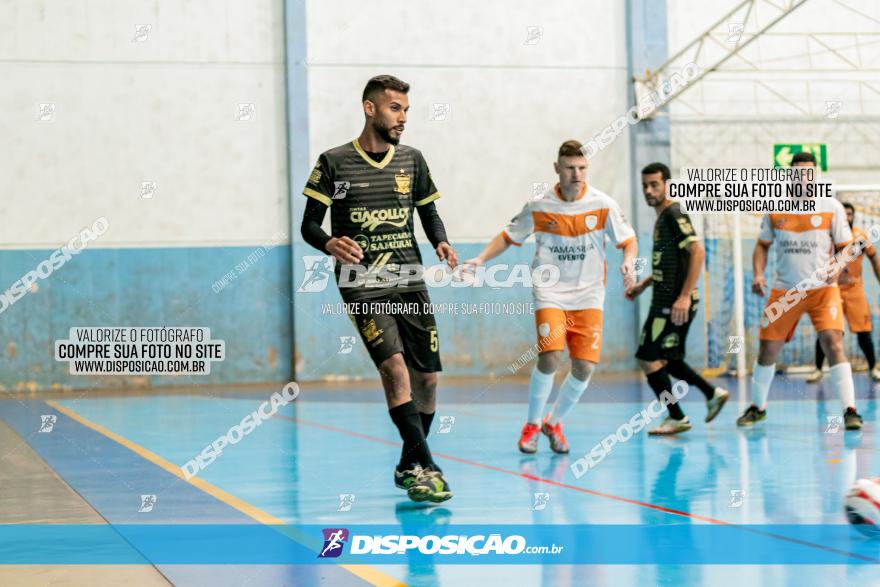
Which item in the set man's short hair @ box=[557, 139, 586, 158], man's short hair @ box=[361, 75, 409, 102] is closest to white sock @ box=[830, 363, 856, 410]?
man's short hair @ box=[557, 139, 586, 158]

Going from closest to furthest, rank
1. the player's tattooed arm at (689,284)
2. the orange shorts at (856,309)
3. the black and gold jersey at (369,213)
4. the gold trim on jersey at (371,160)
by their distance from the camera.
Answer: the black and gold jersey at (369,213), the gold trim on jersey at (371,160), the player's tattooed arm at (689,284), the orange shorts at (856,309)

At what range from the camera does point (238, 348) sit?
62.5ft

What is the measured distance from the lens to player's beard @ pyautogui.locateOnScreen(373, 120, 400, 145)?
6.72m

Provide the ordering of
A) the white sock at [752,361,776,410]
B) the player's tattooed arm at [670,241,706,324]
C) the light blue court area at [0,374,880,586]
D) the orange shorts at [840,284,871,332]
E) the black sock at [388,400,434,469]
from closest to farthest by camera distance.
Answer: the light blue court area at [0,374,880,586] → the black sock at [388,400,434,469] → the player's tattooed arm at [670,241,706,324] → the white sock at [752,361,776,410] → the orange shorts at [840,284,871,332]

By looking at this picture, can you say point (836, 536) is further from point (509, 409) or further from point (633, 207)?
point (633, 207)

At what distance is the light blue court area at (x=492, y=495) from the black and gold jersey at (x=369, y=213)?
1226 mm

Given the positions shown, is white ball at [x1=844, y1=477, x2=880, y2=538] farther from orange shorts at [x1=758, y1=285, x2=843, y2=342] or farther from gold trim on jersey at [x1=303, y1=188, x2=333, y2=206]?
orange shorts at [x1=758, y1=285, x2=843, y2=342]

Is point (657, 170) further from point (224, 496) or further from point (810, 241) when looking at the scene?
point (224, 496)

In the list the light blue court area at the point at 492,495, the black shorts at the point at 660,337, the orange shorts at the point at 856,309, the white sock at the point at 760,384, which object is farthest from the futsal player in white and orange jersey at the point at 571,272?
the orange shorts at the point at 856,309

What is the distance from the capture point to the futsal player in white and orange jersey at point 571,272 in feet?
28.8

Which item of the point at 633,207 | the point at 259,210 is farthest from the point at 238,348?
the point at 633,207

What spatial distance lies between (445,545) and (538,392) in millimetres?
3709

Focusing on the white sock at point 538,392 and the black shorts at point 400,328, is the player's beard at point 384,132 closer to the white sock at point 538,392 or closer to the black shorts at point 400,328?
the black shorts at point 400,328

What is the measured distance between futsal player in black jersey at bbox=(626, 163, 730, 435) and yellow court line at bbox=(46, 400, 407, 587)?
155 inches
